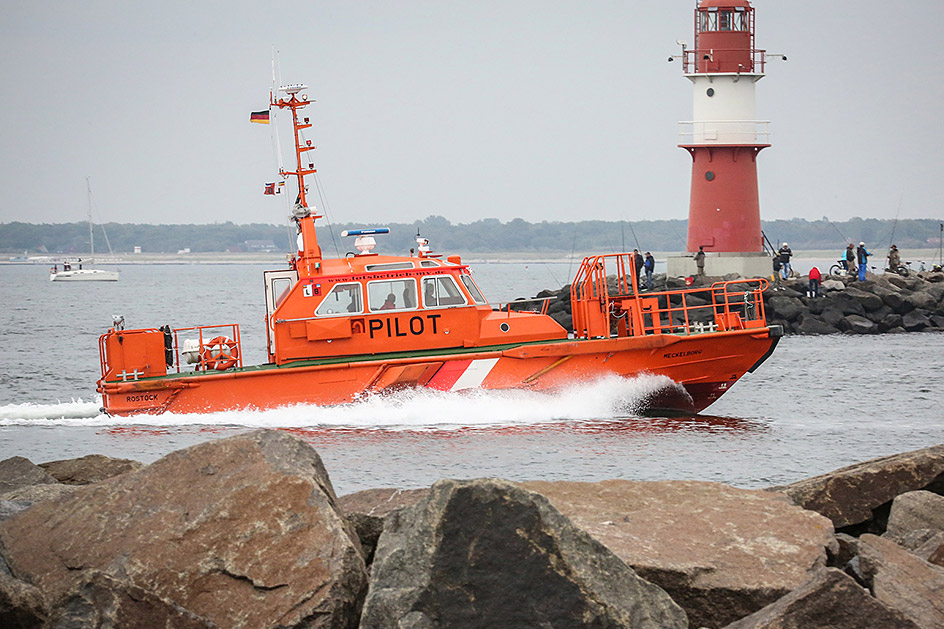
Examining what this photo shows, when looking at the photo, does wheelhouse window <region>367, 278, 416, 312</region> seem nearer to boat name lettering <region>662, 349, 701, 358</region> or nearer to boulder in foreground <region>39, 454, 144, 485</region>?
boat name lettering <region>662, 349, 701, 358</region>

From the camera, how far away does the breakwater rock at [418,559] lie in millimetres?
4039

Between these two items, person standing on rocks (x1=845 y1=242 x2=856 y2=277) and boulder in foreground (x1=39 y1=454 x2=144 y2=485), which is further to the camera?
person standing on rocks (x1=845 y1=242 x2=856 y2=277)

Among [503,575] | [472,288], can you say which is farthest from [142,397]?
[503,575]

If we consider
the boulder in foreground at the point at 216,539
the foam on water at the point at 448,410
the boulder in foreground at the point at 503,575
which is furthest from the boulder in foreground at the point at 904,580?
the foam on water at the point at 448,410

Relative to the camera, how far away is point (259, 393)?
42.2 ft

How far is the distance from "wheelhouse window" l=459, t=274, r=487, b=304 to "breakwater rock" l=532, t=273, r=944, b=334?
12.7 m

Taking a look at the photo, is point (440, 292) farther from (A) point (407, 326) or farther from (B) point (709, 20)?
(B) point (709, 20)

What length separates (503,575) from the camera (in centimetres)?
402

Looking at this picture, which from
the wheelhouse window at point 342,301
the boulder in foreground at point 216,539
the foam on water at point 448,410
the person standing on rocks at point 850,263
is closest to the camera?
the boulder in foreground at point 216,539

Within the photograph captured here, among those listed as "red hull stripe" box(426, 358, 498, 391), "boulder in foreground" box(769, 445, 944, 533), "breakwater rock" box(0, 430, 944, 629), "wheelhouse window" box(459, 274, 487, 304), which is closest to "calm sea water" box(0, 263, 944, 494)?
"red hull stripe" box(426, 358, 498, 391)

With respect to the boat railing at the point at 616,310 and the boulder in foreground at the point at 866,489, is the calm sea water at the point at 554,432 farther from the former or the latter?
the boulder in foreground at the point at 866,489

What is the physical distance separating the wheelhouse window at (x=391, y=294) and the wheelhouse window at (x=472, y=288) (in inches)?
24.6

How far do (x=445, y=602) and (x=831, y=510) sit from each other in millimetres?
3052

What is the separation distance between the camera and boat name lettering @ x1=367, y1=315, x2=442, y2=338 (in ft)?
42.4
